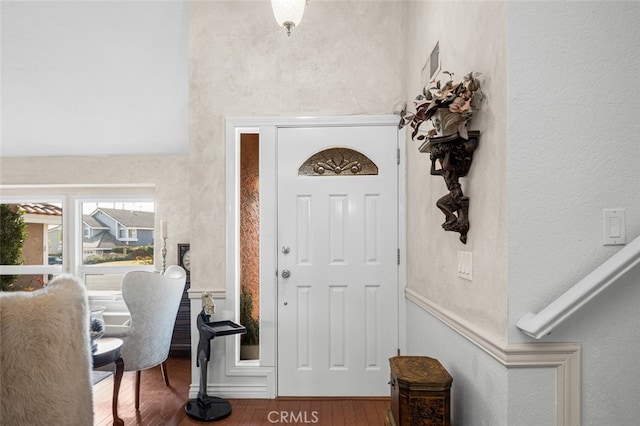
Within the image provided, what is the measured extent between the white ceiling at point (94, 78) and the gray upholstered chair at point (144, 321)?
7.25 feet

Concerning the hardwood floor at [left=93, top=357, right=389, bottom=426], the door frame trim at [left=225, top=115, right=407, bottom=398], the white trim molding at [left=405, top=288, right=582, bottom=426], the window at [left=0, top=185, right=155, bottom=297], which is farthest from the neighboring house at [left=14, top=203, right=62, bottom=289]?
the white trim molding at [left=405, top=288, right=582, bottom=426]

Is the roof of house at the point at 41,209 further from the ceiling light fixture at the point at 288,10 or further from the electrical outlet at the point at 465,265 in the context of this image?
the electrical outlet at the point at 465,265

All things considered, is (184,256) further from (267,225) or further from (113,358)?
(113,358)

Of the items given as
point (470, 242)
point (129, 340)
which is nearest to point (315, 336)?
point (129, 340)

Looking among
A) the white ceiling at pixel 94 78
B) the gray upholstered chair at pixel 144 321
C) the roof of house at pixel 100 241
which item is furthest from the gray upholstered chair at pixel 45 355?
the roof of house at pixel 100 241

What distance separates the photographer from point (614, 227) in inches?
52.3

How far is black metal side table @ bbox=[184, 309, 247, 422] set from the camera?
9.05ft

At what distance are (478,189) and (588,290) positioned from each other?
0.53m

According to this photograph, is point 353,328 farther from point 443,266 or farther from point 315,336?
point 443,266

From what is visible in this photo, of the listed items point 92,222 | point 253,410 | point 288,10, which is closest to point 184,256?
point 92,222

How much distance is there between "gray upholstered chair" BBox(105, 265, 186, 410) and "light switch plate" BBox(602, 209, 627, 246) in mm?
2716

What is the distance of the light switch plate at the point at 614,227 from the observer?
133 centimetres

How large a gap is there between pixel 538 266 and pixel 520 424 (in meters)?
0.52

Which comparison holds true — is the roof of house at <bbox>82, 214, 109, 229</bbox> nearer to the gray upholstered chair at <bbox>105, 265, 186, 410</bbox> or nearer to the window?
the window
